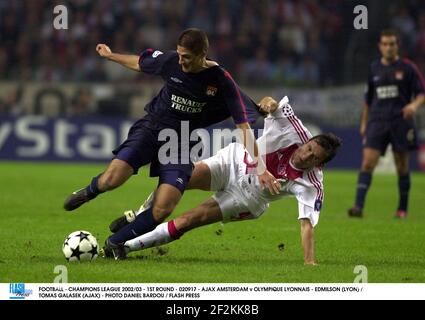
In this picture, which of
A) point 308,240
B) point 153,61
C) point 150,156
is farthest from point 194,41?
point 308,240

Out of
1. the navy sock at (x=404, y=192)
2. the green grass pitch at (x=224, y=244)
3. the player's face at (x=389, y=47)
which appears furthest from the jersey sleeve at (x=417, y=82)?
the green grass pitch at (x=224, y=244)

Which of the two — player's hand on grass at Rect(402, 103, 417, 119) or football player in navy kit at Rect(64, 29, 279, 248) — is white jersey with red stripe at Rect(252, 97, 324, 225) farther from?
player's hand on grass at Rect(402, 103, 417, 119)

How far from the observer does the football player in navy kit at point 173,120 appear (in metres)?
8.09

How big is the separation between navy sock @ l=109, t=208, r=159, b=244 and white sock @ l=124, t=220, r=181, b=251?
0.10 metres

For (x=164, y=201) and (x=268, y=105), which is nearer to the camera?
(x=164, y=201)

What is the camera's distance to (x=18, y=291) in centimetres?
654

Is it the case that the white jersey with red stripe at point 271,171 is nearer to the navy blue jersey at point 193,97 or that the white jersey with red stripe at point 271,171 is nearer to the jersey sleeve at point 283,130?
the jersey sleeve at point 283,130

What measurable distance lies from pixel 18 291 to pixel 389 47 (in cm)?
759

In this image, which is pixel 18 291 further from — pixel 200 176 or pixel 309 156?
pixel 309 156

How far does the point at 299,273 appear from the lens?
25.0ft

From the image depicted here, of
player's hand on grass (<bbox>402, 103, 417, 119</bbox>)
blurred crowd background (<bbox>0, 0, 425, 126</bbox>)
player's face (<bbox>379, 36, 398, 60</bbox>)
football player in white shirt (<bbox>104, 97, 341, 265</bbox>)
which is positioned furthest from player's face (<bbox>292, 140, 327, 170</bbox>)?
blurred crowd background (<bbox>0, 0, 425, 126</bbox>)

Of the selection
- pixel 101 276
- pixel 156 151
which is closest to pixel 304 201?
pixel 156 151

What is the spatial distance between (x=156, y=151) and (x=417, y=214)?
5.91 metres

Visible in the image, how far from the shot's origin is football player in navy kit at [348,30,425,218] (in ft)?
42.1
